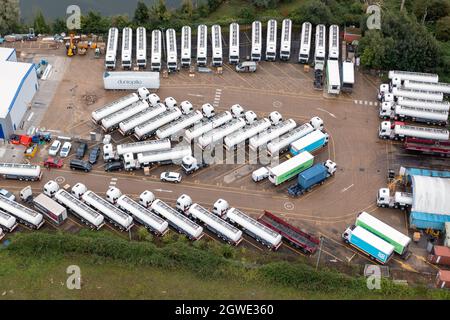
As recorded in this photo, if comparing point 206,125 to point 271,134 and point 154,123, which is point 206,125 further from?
point 271,134

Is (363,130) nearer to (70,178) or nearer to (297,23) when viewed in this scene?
(297,23)

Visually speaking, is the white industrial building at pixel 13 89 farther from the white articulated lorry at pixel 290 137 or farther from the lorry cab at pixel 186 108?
the white articulated lorry at pixel 290 137

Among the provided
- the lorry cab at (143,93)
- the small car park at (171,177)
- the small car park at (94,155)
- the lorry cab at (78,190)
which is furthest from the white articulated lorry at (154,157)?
the lorry cab at (143,93)

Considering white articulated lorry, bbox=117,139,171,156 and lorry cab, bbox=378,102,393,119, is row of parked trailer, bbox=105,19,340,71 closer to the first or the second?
lorry cab, bbox=378,102,393,119

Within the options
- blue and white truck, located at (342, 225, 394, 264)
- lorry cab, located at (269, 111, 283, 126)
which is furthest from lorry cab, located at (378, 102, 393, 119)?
blue and white truck, located at (342, 225, 394, 264)

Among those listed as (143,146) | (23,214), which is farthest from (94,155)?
(23,214)

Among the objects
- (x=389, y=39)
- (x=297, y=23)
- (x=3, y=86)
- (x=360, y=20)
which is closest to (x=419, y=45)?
(x=389, y=39)
